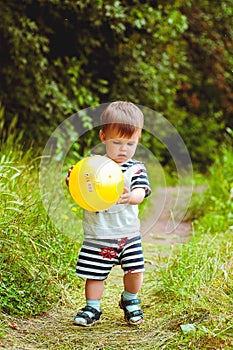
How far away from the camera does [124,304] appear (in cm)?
358

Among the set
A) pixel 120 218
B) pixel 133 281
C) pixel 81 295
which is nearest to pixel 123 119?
pixel 120 218

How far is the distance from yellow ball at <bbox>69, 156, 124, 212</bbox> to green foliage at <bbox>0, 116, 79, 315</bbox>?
377 millimetres

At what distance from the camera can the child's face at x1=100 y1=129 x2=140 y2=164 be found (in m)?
3.42

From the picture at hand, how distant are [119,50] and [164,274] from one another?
4.55 m

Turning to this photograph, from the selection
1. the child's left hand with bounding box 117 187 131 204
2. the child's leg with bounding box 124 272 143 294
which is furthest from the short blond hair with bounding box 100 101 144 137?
the child's leg with bounding box 124 272 143 294

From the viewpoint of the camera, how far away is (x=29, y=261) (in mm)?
3639

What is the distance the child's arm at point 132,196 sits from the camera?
329cm

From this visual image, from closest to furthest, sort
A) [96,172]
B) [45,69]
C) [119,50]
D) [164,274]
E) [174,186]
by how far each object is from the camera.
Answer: [96,172], [164,274], [45,69], [119,50], [174,186]

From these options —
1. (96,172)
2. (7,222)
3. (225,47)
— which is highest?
(96,172)

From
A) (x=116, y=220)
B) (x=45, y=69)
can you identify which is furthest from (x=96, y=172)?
(x=45, y=69)

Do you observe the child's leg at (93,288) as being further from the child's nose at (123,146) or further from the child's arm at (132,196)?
the child's nose at (123,146)

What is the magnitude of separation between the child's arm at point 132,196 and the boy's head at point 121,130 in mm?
194

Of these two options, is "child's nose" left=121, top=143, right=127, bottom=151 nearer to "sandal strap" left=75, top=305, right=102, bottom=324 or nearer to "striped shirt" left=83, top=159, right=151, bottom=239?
"striped shirt" left=83, top=159, right=151, bottom=239

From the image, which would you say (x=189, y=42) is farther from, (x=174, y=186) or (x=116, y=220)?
(x=116, y=220)
